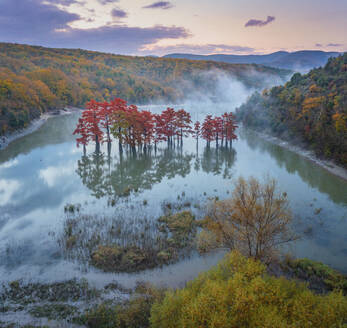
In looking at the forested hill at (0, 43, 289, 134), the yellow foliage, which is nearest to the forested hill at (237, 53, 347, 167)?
the yellow foliage

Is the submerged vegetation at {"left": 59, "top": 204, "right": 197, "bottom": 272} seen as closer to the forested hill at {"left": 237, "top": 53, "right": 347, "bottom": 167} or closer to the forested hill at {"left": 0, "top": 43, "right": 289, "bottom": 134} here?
the forested hill at {"left": 237, "top": 53, "right": 347, "bottom": 167}

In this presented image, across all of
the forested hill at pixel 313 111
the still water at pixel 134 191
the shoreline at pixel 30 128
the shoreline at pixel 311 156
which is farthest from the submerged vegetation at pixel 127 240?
the shoreline at pixel 30 128

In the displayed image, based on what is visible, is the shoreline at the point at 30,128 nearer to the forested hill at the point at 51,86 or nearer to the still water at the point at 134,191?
the forested hill at the point at 51,86

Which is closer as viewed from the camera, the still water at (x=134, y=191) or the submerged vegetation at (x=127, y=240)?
the submerged vegetation at (x=127, y=240)

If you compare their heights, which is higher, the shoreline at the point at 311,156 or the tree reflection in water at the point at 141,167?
the shoreline at the point at 311,156

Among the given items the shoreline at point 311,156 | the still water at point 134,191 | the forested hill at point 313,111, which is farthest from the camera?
the forested hill at point 313,111

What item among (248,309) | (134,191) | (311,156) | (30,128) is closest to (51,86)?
(30,128)

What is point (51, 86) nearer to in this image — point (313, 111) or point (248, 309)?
point (313, 111)

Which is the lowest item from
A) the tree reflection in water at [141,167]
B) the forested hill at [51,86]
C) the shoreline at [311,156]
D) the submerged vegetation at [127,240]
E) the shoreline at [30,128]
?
the submerged vegetation at [127,240]
